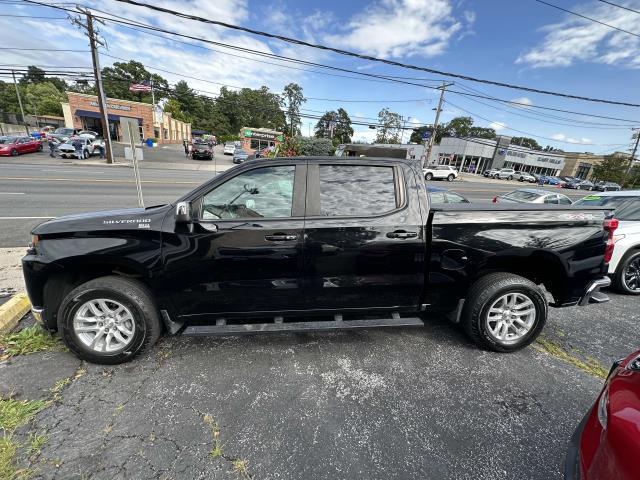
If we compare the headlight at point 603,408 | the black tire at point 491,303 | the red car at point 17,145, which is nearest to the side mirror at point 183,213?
the black tire at point 491,303

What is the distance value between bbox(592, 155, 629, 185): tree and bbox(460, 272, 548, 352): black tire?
65.9 meters

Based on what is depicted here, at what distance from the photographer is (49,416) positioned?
219cm

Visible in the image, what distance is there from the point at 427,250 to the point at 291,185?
1.42m

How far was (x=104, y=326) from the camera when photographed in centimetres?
271

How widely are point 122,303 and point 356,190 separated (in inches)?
91.1

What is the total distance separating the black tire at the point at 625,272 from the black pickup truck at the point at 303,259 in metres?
2.34

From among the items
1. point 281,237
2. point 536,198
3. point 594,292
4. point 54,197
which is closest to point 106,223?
point 281,237

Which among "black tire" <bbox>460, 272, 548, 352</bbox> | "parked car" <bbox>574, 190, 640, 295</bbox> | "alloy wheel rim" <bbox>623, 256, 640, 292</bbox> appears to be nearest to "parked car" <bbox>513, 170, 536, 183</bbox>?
"parked car" <bbox>574, 190, 640, 295</bbox>

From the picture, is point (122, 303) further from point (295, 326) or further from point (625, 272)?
point (625, 272)

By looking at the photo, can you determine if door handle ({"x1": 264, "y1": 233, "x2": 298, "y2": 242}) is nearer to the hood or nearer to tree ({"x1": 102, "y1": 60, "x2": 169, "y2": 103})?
the hood

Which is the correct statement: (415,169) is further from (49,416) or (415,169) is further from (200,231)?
(49,416)

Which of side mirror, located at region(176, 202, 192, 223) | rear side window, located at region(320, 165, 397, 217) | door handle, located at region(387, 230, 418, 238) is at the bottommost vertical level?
door handle, located at region(387, 230, 418, 238)

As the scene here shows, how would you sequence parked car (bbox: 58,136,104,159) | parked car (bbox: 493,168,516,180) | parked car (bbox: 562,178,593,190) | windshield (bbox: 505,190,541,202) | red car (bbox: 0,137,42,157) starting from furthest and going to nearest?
parked car (bbox: 493,168,516,180)
parked car (bbox: 562,178,593,190)
parked car (bbox: 58,136,104,159)
red car (bbox: 0,137,42,157)
windshield (bbox: 505,190,541,202)

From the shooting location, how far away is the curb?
3132 mm
